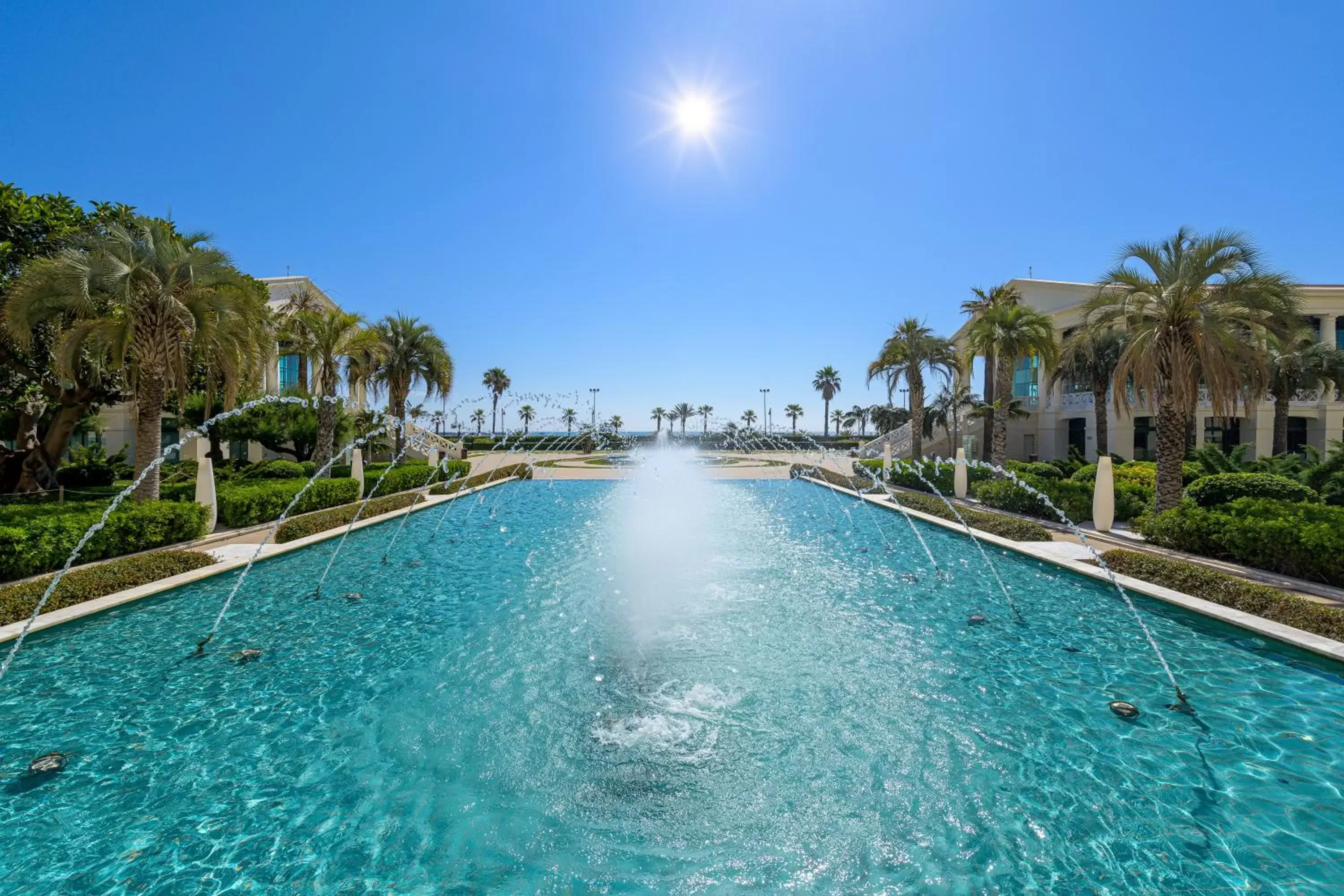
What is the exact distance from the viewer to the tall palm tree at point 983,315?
27328 mm

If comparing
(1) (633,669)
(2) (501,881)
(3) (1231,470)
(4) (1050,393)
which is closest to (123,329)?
(1) (633,669)

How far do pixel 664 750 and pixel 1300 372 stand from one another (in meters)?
38.3

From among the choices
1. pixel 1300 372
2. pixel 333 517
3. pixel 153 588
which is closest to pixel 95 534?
pixel 153 588

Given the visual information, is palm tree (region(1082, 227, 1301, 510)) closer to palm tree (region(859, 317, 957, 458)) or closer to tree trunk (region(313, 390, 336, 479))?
palm tree (region(859, 317, 957, 458))

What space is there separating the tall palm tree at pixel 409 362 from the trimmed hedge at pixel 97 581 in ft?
64.0

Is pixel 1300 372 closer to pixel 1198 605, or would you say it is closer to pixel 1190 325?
A: pixel 1190 325

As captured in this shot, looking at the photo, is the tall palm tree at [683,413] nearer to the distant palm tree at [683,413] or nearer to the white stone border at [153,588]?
the distant palm tree at [683,413]

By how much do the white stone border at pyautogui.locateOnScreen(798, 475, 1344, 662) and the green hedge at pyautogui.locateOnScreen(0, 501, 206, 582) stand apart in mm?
19352

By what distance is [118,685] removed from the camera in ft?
22.3

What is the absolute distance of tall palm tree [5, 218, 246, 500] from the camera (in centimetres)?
1396

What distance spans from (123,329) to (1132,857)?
21.1 m

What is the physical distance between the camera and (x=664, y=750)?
5512 millimetres

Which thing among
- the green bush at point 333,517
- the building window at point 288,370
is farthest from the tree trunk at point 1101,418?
the building window at point 288,370

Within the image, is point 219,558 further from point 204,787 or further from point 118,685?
point 204,787
